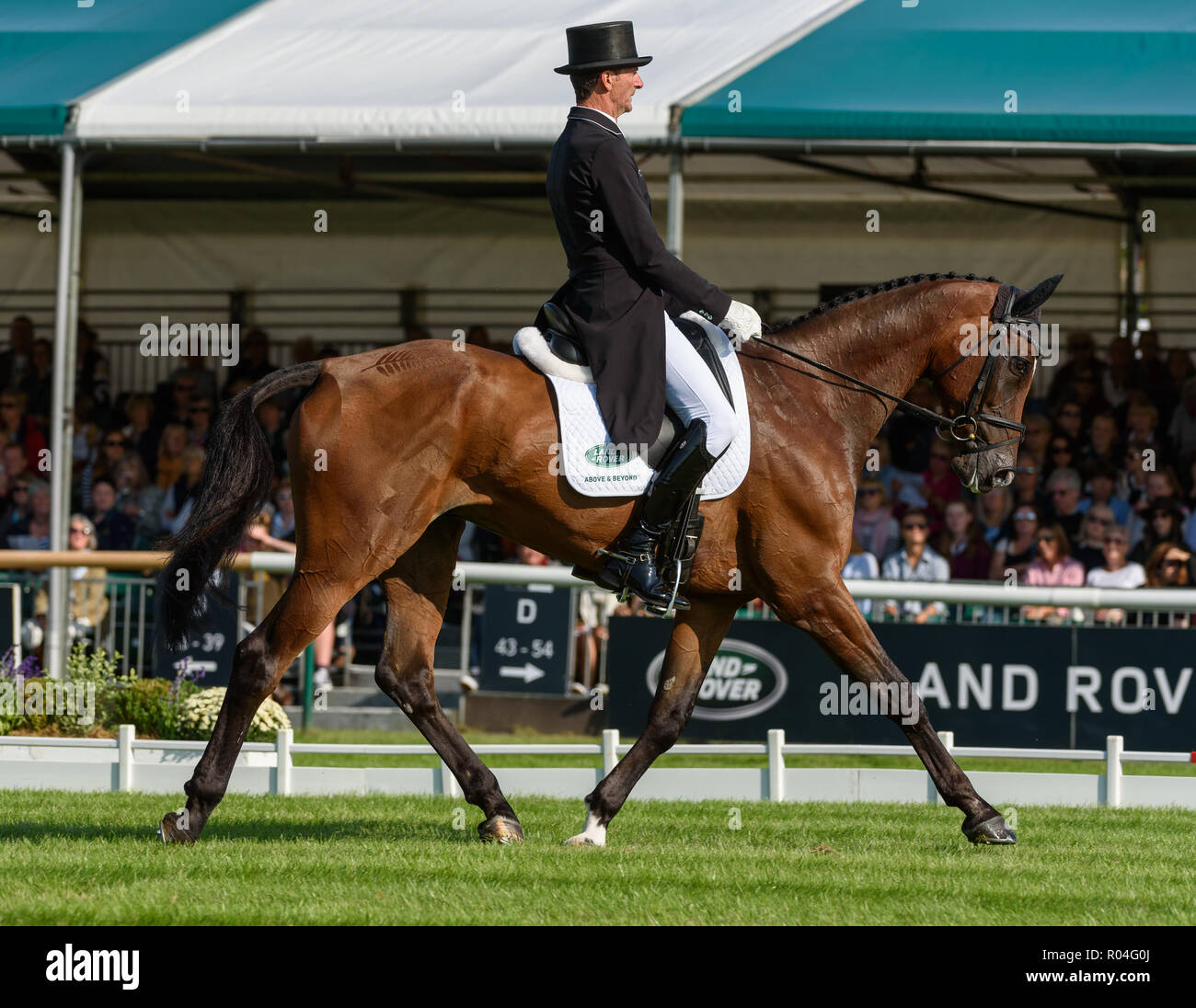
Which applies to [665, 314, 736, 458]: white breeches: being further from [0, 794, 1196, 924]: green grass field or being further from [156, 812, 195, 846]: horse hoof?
[156, 812, 195, 846]: horse hoof

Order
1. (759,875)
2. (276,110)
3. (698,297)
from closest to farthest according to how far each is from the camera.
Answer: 1. (759,875)
2. (698,297)
3. (276,110)

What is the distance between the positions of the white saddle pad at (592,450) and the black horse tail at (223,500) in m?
0.96

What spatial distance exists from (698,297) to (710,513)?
84 cm

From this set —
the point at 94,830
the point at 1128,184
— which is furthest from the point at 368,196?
the point at 94,830

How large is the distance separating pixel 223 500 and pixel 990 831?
10.8 ft

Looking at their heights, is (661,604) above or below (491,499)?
below

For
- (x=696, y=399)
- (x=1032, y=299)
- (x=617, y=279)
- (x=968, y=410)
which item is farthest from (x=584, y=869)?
(x=1032, y=299)

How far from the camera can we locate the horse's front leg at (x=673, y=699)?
6.61 meters

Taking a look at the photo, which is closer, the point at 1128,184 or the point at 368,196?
the point at 1128,184

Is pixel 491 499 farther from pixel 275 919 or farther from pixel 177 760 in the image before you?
pixel 177 760

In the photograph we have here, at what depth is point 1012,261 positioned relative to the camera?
1808 cm

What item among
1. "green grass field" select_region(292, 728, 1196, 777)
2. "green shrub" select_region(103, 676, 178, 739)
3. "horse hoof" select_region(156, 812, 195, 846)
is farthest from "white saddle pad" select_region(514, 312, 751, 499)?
"green shrub" select_region(103, 676, 178, 739)

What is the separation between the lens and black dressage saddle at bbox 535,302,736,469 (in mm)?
6414

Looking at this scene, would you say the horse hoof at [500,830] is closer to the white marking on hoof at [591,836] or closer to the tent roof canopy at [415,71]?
the white marking on hoof at [591,836]
